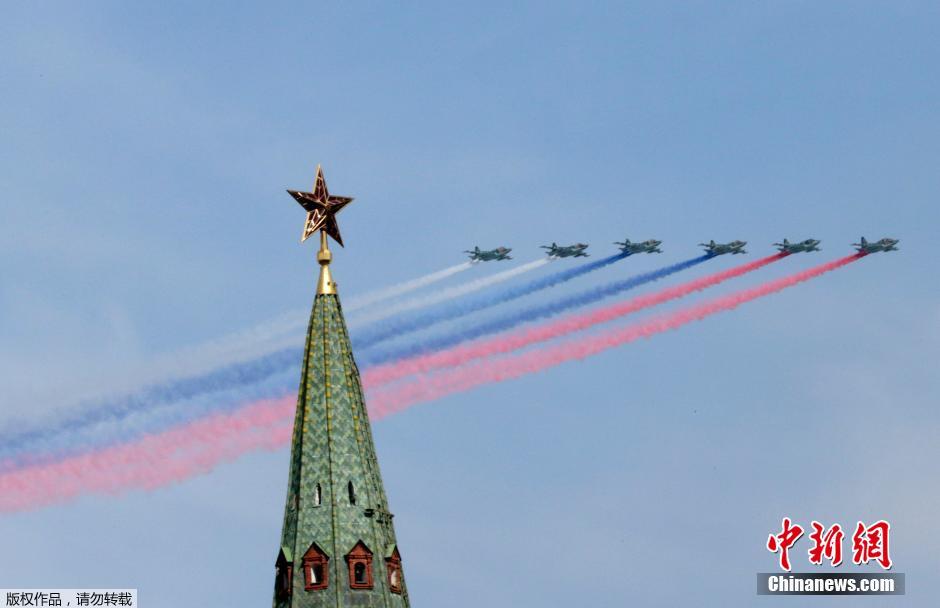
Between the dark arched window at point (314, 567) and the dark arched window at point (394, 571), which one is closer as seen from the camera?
the dark arched window at point (314, 567)

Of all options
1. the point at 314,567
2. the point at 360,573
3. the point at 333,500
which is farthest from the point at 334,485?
the point at 360,573

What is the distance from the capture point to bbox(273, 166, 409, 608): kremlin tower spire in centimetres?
15762

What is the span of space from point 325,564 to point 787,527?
28.3 meters

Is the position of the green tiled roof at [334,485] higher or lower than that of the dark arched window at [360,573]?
higher

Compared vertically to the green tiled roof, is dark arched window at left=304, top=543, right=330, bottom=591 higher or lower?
lower

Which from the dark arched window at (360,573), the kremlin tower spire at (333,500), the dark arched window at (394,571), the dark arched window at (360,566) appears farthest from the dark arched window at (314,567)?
the dark arched window at (394,571)

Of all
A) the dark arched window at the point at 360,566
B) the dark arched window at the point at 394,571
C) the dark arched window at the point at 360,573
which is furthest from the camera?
the dark arched window at the point at 394,571

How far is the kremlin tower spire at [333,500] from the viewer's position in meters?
158

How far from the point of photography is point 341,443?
161 m

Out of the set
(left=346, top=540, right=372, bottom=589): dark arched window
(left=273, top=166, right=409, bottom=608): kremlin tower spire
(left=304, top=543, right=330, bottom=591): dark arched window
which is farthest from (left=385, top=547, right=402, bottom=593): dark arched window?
(left=304, top=543, right=330, bottom=591): dark arched window

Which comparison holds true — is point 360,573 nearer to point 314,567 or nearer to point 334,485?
point 314,567

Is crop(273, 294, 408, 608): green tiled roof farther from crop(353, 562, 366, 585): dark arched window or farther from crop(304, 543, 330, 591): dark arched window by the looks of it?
crop(353, 562, 366, 585): dark arched window

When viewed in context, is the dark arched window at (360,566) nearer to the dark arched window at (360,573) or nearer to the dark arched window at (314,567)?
the dark arched window at (360,573)

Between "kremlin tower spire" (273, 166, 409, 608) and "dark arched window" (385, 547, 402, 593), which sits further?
"dark arched window" (385, 547, 402, 593)
